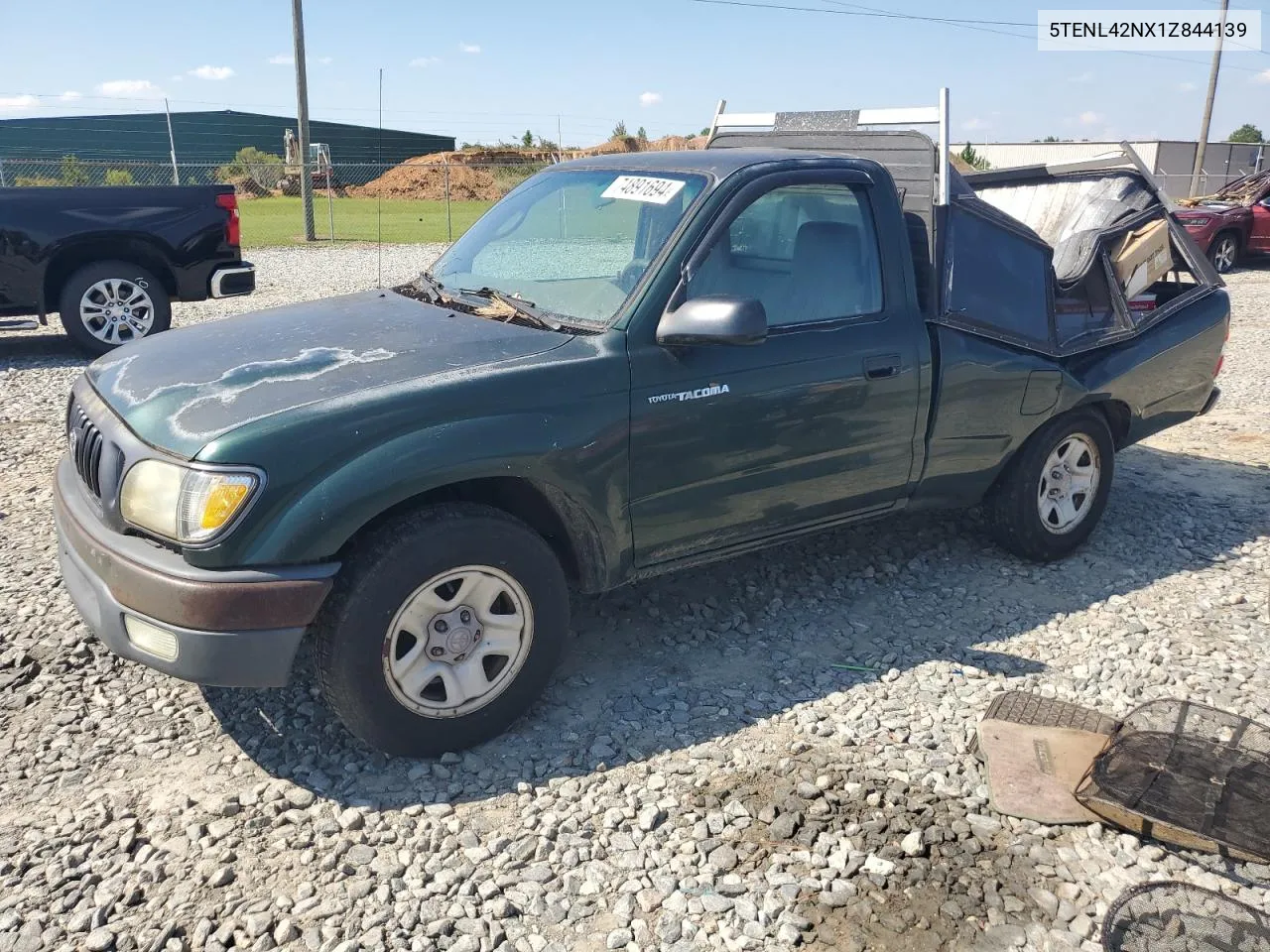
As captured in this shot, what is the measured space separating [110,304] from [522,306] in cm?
686

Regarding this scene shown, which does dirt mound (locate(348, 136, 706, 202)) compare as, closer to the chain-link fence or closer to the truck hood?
the chain-link fence

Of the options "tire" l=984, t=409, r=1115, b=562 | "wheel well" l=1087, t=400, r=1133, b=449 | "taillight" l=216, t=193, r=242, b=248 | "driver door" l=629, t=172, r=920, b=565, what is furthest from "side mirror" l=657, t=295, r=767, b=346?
"taillight" l=216, t=193, r=242, b=248

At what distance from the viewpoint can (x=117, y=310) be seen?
931 centimetres

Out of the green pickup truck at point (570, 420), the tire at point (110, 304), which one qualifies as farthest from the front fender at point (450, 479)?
the tire at point (110, 304)

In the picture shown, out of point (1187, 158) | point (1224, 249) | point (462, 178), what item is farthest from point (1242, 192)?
point (462, 178)

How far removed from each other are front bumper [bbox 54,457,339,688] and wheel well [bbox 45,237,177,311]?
277 inches

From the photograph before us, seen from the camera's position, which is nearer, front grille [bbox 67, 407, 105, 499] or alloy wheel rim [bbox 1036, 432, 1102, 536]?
front grille [bbox 67, 407, 105, 499]

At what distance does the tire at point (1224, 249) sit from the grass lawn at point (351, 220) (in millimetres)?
12632

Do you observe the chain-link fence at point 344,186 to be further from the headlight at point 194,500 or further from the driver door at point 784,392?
the headlight at point 194,500

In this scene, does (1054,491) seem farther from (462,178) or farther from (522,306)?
(462,178)

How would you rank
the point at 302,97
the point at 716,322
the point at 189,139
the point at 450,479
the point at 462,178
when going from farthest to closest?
the point at 189,139 < the point at 462,178 < the point at 302,97 < the point at 716,322 < the point at 450,479

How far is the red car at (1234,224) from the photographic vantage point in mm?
17031

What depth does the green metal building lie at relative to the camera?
39781mm

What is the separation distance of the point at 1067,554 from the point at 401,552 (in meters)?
3.55
